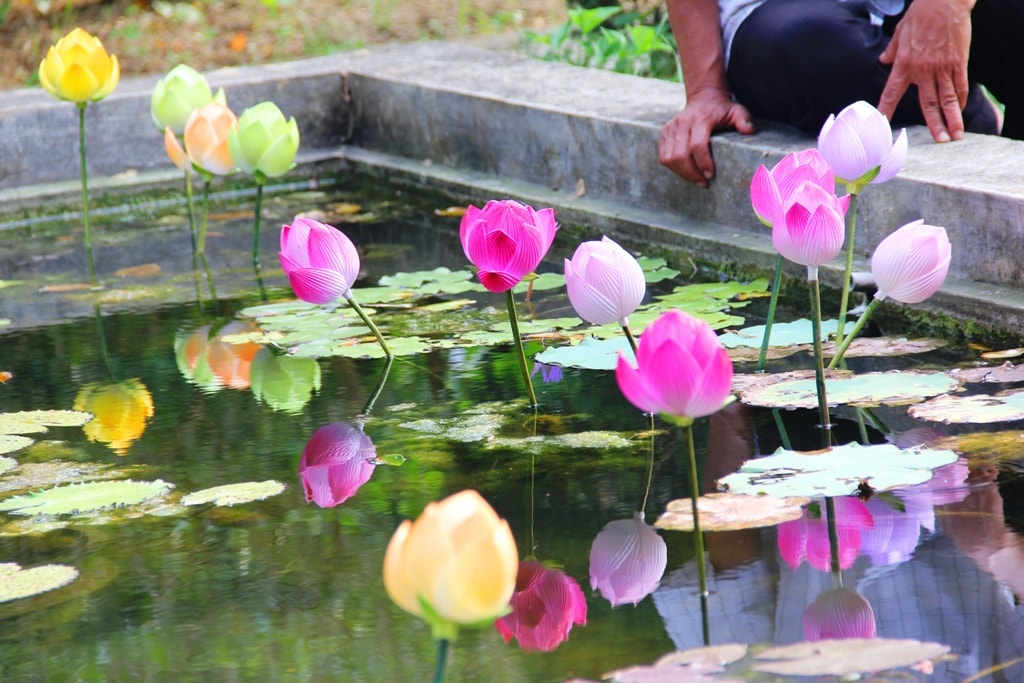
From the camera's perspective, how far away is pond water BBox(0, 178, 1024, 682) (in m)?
1.23

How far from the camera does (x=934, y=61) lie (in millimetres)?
2291

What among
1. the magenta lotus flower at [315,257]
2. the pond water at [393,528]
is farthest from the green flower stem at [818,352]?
the magenta lotus flower at [315,257]

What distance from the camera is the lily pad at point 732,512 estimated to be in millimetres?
1433

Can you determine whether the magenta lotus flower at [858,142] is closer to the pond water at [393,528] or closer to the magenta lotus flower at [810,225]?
the magenta lotus flower at [810,225]

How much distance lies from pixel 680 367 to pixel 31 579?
76 centimetres

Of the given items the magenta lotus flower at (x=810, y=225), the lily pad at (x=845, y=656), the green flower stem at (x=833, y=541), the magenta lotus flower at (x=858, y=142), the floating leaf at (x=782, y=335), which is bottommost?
the floating leaf at (x=782, y=335)

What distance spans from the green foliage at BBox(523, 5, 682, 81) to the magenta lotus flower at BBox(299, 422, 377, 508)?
2.45 metres

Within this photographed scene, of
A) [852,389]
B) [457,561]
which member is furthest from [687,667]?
[852,389]

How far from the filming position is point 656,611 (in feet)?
4.13

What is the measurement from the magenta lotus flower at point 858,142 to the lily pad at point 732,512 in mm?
481

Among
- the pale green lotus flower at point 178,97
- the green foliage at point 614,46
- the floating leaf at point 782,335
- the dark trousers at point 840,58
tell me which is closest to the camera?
the floating leaf at point 782,335

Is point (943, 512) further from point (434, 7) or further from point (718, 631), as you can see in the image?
point (434, 7)

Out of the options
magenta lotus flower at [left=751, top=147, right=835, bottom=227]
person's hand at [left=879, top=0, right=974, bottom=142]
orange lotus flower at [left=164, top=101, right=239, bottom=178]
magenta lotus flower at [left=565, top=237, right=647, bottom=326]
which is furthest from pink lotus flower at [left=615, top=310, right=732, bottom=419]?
orange lotus flower at [left=164, top=101, right=239, bottom=178]

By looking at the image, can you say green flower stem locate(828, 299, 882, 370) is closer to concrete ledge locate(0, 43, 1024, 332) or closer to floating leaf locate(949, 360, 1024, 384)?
floating leaf locate(949, 360, 1024, 384)
